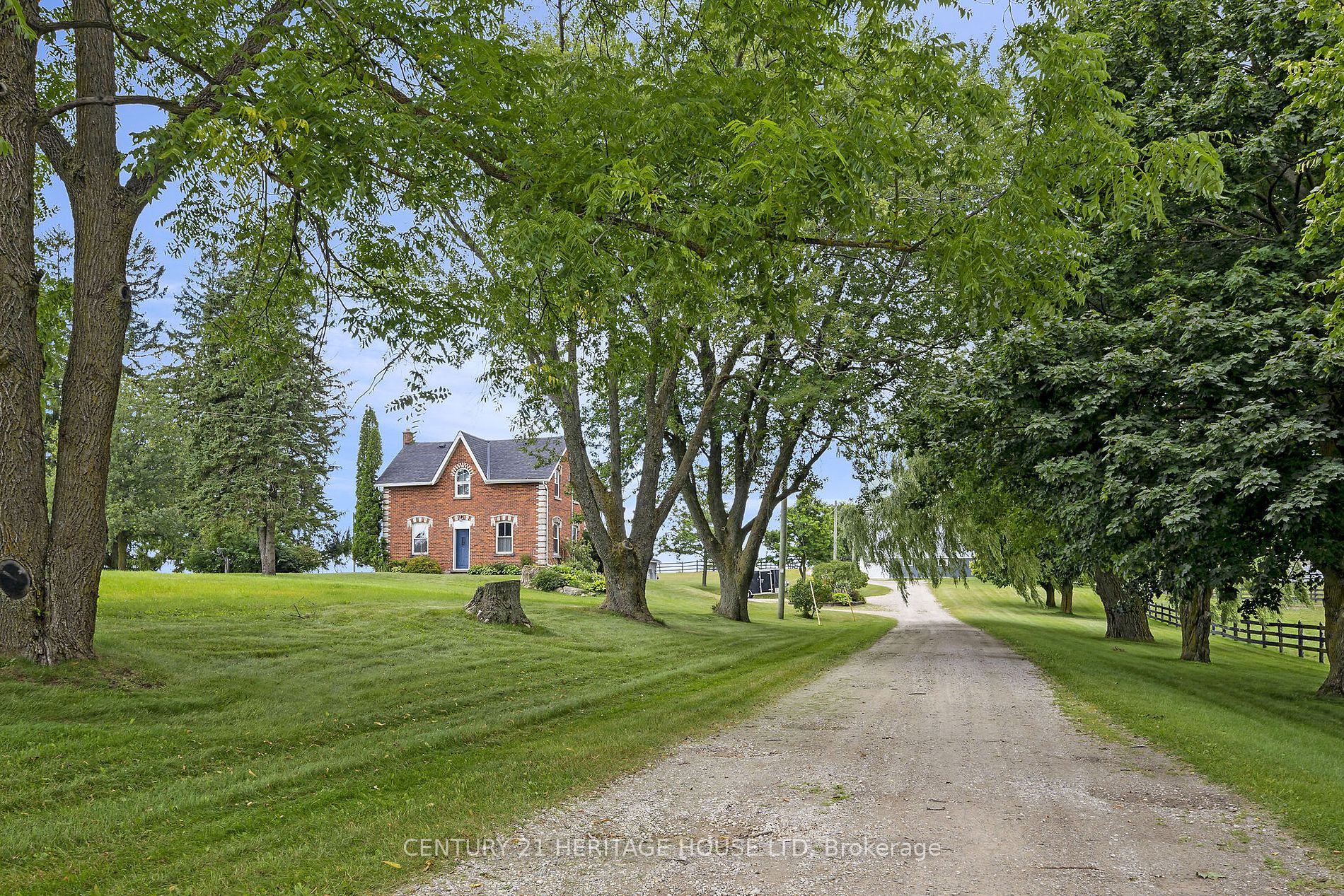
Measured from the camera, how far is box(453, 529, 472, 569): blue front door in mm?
44875

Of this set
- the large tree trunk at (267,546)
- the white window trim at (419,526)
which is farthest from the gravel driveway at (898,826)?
the white window trim at (419,526)

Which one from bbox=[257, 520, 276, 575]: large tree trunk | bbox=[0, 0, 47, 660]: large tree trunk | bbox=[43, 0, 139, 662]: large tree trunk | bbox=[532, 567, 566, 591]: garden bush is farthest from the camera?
bbox=[257, 520, 276, 575]: large tree trunk

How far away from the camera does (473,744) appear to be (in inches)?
326

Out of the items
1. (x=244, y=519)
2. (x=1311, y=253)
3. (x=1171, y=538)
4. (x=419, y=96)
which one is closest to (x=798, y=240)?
(x=419, y=96)

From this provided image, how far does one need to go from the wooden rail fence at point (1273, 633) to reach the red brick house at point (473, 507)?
93.7 feet

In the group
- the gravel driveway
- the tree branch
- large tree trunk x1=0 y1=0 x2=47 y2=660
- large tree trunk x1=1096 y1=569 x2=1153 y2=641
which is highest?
the tree branch

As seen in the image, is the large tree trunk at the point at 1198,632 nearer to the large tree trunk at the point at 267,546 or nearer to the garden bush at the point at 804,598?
the garden bush at the point at 804,598

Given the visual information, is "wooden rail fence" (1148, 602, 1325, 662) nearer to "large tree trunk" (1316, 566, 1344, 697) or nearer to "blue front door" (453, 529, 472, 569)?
"large tree trunk" (1316, 566, 1344, 697)

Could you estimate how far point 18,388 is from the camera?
30.3ft

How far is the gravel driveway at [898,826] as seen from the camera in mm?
4840

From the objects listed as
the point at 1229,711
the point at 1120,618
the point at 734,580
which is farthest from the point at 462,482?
the point at 1229,711

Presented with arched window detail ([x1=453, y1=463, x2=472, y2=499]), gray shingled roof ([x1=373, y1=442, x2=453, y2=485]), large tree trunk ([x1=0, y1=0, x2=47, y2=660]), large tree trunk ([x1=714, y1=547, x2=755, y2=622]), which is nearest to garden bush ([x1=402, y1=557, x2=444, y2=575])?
arched window detail ([x1=453, y1=463, x2=472, y2=499])

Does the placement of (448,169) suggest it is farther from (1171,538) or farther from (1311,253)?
(1311,253)

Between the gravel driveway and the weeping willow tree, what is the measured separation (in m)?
11.1
